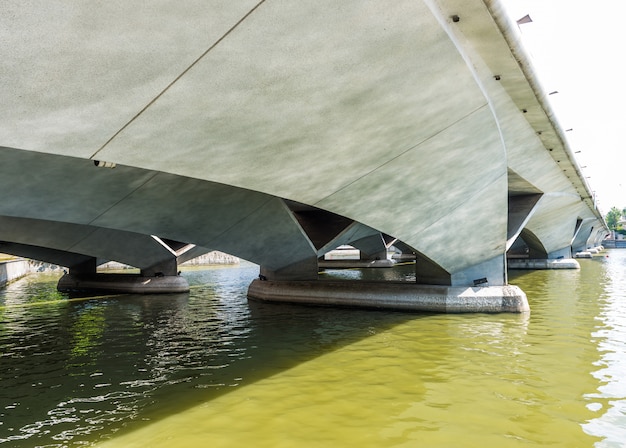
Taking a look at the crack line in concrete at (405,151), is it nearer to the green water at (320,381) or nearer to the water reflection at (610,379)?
the green water at (320,381)

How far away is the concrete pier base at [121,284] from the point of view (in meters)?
25.3

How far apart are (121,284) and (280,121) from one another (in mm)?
22324

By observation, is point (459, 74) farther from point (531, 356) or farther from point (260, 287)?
point (260, 287)

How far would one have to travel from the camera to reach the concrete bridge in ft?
15.8

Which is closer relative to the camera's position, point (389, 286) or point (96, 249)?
point (389, 286)

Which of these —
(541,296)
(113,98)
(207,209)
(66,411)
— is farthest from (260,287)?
(113,98)

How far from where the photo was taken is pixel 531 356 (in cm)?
1002

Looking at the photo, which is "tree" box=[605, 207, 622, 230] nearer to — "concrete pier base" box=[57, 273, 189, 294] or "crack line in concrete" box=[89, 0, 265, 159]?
"concrete pier base" box=[57, 273, 189, 294]

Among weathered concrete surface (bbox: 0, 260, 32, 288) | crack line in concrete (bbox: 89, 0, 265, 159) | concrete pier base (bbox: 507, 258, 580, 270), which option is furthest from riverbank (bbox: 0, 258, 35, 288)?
concrete pier base (bbox: 507, 258, 580, 270)

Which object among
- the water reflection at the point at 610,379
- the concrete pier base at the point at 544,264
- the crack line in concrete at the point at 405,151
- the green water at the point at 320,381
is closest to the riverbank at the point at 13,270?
the green water at the point at 320,381

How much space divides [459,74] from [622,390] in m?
5.92

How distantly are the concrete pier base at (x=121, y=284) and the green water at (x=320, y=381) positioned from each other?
363 inches

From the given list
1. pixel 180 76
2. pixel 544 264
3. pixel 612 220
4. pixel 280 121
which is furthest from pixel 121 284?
pixel 612 220

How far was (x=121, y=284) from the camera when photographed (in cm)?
2634
